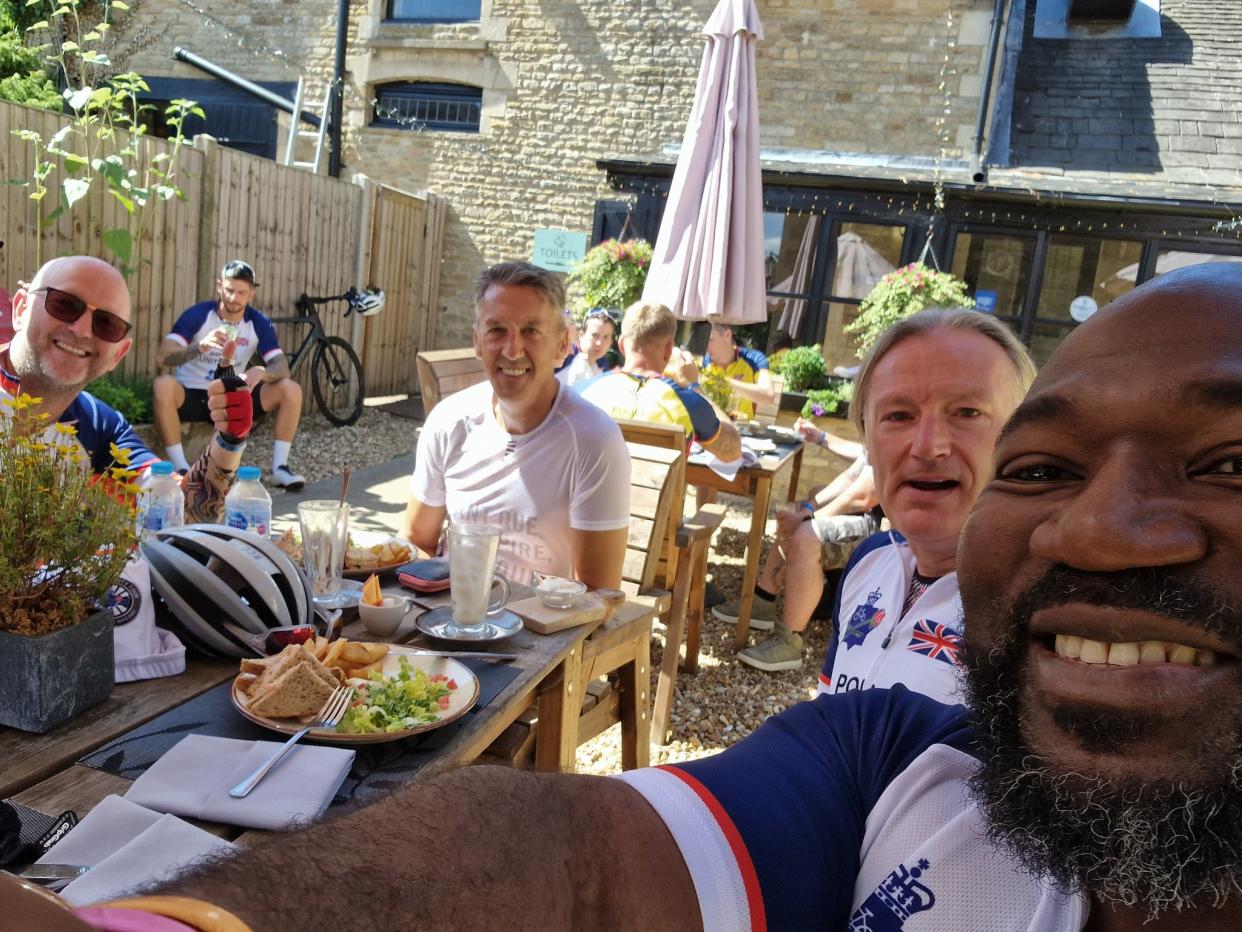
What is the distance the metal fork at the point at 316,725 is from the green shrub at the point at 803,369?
24.9ft

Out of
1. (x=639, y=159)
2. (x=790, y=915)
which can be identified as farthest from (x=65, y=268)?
(x=639, y=159)

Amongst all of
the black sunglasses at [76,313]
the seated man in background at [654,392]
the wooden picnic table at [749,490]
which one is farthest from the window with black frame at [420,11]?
the black sunglasses at [76,313]

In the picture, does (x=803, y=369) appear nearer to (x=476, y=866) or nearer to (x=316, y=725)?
(x=316, y=725)

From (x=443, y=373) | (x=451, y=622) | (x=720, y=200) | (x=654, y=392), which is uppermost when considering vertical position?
(x=720, y=200)

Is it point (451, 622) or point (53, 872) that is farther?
point (451, 622)

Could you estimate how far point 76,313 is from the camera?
7.91 ft

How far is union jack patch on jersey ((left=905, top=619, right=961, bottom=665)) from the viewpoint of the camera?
1.58 metres

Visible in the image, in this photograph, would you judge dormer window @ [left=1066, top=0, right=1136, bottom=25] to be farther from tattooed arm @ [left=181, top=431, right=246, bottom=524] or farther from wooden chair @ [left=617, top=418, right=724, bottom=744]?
tattooed arm @ [left=181, top=431, right=246, bottom=524]

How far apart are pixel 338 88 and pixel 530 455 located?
9988 mm

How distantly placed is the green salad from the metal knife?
0.45m

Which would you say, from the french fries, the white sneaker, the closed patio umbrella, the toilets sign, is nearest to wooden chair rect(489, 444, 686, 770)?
the french fries

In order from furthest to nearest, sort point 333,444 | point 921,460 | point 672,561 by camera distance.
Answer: point 333,444 → point 672,561 → point 921,460


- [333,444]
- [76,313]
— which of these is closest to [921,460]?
[76,313]

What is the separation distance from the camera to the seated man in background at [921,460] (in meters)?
1.79
